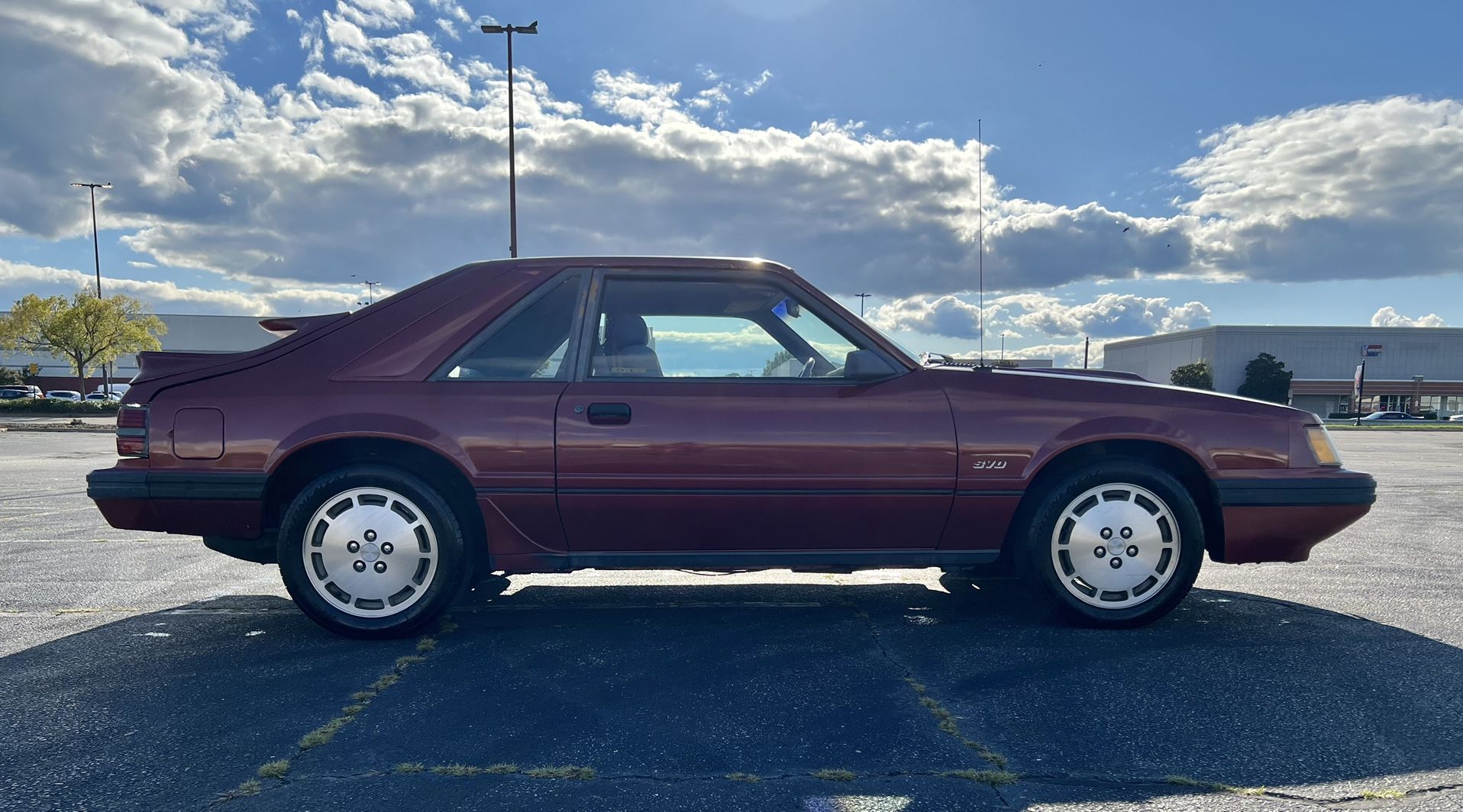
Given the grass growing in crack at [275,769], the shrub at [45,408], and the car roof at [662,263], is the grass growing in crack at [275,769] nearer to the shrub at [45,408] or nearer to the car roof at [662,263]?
the car roof at [662,263]

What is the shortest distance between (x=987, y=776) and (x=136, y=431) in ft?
11.5

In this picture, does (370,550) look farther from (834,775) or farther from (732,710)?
(834,775)

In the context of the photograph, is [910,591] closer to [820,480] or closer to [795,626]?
[795,626]

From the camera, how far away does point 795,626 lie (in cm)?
358

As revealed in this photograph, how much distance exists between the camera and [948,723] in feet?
8.21

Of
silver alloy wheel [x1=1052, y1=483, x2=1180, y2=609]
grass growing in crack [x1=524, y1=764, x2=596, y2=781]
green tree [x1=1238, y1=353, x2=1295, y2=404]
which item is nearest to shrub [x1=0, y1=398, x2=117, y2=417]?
grass growing in crack [x1=524, y1=764, x2=596, y2=781]

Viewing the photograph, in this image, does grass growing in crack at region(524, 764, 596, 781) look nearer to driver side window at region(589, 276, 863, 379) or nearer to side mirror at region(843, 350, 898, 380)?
driver side window at region(589, 276, 863, 379)

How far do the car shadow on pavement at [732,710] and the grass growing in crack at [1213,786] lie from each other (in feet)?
0.04

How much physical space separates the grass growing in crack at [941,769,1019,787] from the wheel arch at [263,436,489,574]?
212 cm

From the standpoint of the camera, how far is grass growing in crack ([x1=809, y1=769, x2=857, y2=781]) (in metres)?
2.13

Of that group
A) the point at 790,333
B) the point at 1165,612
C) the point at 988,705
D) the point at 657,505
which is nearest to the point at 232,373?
the point at 657,505

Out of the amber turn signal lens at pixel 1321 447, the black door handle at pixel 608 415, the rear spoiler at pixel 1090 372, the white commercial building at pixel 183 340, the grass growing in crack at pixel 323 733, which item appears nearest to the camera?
the grass growing in crack at pixel 323 733

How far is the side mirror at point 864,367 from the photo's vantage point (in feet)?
10.9

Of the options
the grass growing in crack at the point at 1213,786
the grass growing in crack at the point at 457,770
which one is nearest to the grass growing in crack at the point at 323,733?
the grass growing in crack at the point at 457,770
